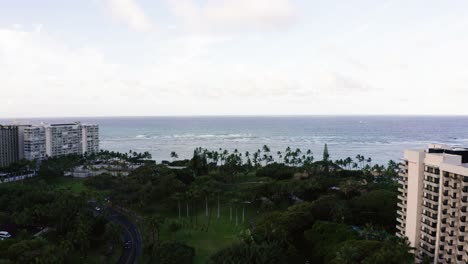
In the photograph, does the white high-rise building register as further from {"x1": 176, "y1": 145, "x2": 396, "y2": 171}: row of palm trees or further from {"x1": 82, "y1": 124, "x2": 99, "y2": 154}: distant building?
{"x1": 176, "y1": 145, "x2": 396, "y2": 171}: row of palm trees

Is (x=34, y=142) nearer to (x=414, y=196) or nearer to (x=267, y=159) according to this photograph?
(x=267, y=159)

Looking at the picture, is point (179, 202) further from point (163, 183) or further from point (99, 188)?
point (99, 188)

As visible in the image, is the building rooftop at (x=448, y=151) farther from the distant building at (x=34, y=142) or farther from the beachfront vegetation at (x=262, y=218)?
the distant building at (x=34, y=142)

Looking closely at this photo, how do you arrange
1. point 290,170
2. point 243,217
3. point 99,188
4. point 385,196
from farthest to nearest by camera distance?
point 290,170, point 99,188, point 243,217, point 385,196

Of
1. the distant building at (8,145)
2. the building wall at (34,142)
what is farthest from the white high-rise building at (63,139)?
the distant building at (8,145)

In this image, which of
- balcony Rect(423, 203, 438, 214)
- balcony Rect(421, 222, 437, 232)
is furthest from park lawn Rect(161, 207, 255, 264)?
balcony Rect(423, 203, 438, 214)

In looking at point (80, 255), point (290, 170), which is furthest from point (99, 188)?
point (290, 170)
